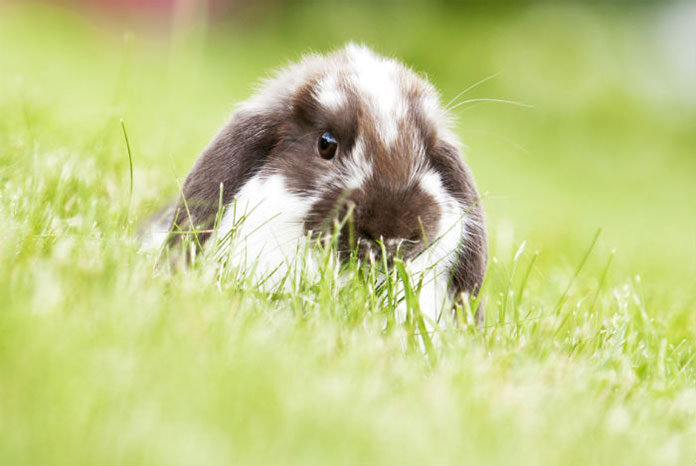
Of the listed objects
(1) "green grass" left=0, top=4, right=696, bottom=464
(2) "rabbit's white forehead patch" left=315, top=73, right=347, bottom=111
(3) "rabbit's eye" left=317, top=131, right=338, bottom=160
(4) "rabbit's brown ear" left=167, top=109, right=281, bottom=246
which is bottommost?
(1) "green grass" left=0, top=4, right=696, bottom=464

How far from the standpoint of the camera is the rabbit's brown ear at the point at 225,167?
9.96ft

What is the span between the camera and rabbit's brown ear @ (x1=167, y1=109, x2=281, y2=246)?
3.04m

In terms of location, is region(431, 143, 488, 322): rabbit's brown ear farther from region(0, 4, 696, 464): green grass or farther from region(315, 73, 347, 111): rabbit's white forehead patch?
region(315, 73, 347, 111): rabbit's white forehead patch

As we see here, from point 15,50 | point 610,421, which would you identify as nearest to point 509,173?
point 15,50

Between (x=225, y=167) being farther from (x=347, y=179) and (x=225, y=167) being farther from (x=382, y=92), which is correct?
(x=382, y=92)

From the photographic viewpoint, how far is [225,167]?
122 inches

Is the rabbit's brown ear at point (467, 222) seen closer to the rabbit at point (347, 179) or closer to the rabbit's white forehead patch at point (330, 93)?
the rabbit at point (347, 179)

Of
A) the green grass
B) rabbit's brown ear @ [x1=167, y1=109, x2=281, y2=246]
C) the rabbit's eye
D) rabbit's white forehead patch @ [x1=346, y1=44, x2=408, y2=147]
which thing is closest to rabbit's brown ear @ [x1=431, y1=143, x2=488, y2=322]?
the green grass

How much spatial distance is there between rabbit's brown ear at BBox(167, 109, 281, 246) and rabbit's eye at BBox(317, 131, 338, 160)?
0.22 metres

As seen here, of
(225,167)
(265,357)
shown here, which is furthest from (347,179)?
(265,357)

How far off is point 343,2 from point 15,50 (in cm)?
867

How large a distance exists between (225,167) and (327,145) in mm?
409

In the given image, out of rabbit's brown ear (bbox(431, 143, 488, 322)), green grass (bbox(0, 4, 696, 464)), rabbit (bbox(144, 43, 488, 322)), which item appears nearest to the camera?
green grass (bbox(0, 4, 696, 464))

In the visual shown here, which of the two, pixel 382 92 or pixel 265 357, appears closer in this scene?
pixel 265 357
